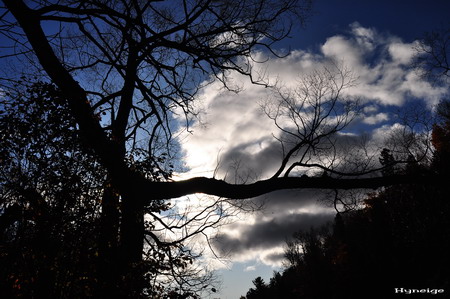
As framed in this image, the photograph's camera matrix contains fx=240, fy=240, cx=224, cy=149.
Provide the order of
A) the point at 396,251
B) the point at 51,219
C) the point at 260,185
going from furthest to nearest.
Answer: the point at 396,251, the point at 260,185, the point at 51,219

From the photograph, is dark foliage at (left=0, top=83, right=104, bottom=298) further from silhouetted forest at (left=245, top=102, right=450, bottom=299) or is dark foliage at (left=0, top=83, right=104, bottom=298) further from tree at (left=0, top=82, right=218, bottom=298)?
silhouetted forest at (left=245, top=102, right=450, bottom=299)

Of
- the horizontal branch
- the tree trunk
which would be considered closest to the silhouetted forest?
the horizontal branch

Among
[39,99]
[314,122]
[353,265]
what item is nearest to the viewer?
[39,99]

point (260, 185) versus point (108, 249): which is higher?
point (260, 185)

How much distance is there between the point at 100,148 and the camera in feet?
14.1

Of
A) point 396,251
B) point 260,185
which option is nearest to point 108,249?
point 260,185

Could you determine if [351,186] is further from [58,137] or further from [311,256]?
[311,256]

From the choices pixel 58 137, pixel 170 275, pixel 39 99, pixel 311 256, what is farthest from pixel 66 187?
pixel 311 256

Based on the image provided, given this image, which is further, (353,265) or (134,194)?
(353,265)

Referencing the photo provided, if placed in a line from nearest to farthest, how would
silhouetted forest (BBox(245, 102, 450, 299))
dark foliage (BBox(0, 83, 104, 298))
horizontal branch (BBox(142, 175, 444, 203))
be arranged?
dark foliage (BBox(0, 83, 104, 298))
horizontal branch (BBox(142, 175, 444, 203))
silhouetted forest (BBox(245, 102, 450, 299))

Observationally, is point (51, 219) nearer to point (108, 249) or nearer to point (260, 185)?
point (108, 249)

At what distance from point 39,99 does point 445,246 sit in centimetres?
2752

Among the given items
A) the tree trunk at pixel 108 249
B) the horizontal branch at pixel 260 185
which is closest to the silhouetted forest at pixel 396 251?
the horizontal branch at pixel 260 185

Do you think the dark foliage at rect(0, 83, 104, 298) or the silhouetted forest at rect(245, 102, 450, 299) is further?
the silhouetted forest at rect(245, 102, 450, 299)
